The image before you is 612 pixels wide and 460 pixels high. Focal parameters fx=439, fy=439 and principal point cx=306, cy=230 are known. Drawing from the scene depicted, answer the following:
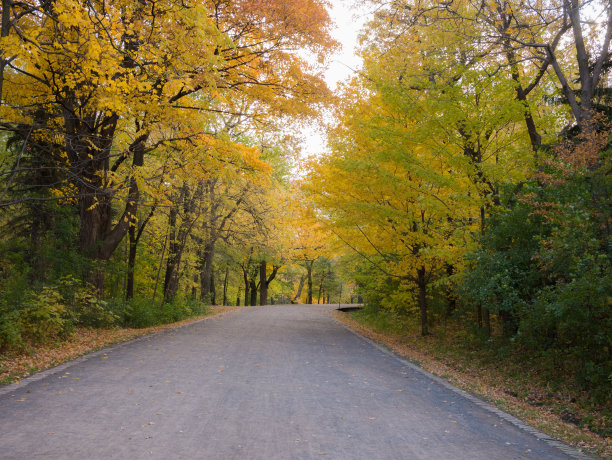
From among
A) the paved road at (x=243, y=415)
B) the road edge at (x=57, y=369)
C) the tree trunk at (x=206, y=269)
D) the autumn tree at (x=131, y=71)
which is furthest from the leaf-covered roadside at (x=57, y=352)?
the tree trunk at (x=206, y=269)

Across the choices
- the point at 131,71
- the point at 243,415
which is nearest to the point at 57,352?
the point at 243,415

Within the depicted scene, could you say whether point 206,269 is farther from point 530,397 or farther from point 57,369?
point 530,397

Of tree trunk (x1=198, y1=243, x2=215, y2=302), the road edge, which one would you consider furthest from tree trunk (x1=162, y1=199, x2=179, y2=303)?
the road edge

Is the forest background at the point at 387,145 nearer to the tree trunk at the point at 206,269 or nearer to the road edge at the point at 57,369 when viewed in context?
the road edge at the point at 57,369

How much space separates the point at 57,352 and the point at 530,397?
8.53 meters

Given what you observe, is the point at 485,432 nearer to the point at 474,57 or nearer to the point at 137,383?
the point at 137,383

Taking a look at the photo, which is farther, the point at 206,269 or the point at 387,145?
the point at 206,269

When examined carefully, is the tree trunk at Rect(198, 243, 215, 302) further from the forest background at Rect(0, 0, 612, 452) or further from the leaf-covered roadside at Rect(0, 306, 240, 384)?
the leaf-covered roadside at Rect(0, 306, 240, 384)

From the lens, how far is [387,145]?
1159 centimetres

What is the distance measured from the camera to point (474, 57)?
10.2 m

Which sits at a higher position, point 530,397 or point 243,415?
point 243,415

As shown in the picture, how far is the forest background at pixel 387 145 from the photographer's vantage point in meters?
7.04

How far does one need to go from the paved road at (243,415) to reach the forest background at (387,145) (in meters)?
1.98

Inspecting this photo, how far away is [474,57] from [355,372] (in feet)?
24.8
